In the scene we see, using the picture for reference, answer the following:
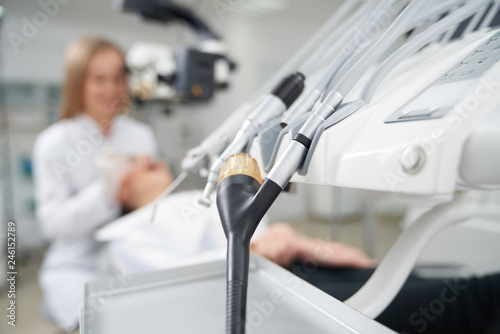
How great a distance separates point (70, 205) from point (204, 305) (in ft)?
3.74

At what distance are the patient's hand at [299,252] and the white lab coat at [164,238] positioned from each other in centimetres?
14

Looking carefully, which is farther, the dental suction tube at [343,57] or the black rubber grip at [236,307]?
the dental suction tube at [343,57]

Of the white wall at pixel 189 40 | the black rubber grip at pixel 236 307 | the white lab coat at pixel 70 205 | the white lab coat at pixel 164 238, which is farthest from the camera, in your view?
the white wall at pixel 189 40

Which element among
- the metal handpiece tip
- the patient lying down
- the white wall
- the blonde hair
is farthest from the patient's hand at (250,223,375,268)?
the white wall

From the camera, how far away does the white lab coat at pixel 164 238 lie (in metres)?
0.99

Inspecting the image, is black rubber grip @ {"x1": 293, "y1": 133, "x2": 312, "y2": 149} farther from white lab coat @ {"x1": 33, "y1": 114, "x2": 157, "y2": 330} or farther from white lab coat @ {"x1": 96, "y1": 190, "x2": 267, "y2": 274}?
white lab coat @ {"x1": 33, "y1": 114, "x2": 157, "y2": 330}

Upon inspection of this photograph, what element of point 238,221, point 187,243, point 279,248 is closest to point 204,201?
point 238,221

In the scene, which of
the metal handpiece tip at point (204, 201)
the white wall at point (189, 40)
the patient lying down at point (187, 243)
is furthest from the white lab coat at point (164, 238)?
the white wall at point (189, 40)

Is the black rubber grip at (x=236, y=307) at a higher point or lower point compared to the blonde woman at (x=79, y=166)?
higher

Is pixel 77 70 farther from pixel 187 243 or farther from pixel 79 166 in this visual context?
pixel 187 243

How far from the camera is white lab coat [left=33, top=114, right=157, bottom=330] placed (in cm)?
113

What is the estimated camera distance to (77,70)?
4.43 ft

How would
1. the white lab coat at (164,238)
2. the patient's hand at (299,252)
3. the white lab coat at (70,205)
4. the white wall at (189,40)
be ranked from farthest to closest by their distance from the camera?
the white wall at (189,40)
the white lab coat at (70,205)
the white lab coat at (164,238)
the patient's hand at (299,252)

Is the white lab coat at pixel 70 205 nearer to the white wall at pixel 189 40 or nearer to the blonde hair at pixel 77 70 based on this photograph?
the blonde hair at pixel 77 70
